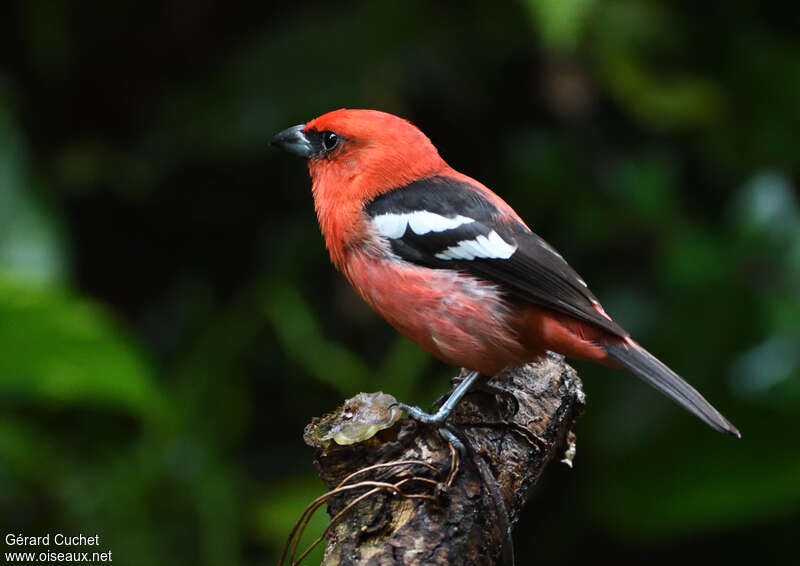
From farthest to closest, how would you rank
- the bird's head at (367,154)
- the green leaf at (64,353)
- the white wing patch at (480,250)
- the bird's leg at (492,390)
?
the green leaf at (64,353) < the bird's head at (367,154) < the white wing patch at (480,250) < the bird's leg at (492,390)

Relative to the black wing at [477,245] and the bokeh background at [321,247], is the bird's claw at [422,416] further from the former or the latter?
the bokeh background at [321,247]

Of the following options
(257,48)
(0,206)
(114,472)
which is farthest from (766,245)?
(0,206)

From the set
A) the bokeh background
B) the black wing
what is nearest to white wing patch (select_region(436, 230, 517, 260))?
the black wing

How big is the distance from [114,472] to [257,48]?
230cm

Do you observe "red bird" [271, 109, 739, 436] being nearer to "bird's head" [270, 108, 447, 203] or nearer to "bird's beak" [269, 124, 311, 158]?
"bird's head" [270, 108, 447, 203]

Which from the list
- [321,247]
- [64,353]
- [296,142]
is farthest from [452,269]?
[321,247]

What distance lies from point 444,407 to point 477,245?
0.61 meters

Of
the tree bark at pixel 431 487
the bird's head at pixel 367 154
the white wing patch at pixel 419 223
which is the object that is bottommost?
the tree bark at pixel 431 487

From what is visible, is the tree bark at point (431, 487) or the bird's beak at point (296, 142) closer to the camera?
the tree bark at point (431, 487)

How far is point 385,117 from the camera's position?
3117 mm

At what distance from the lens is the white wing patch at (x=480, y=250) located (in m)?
2.87

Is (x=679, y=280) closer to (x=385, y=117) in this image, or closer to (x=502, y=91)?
(x=502, y=91)

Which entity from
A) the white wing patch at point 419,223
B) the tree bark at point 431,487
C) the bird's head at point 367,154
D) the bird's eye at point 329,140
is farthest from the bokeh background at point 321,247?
the tree bark at point 431,487

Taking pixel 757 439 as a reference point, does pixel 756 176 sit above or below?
above
